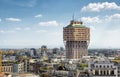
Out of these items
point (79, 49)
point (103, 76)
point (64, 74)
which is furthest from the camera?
point (79, 49)

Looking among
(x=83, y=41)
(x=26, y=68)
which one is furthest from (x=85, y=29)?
(x=26, y=68)

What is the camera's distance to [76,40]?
164125mm

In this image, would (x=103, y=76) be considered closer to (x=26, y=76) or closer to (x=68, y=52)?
(x=26, y=76)

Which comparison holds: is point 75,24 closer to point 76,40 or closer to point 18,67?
point 76,40

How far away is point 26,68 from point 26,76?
55.4 metres

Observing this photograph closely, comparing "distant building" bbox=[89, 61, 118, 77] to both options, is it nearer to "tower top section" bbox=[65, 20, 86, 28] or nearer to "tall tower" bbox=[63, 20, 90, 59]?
"tall tower" bbox=[63, 20, 90, 59]

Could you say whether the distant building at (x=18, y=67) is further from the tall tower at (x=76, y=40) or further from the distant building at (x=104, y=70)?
the distant building at (x=104, y=70)

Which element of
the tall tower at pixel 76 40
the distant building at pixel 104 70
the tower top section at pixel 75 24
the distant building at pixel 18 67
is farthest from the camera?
the tower top section at pixel 75 24

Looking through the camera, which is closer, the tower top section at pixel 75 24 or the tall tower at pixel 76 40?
the tall tower at pixel 76 40

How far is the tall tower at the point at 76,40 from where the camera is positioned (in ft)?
536

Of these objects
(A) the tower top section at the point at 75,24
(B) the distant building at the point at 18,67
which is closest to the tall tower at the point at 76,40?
(A) the tower top section at the point at 75,24

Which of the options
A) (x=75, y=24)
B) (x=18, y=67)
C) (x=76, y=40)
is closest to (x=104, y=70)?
(x=18, y=67)

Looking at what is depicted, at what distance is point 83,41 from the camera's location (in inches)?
6471

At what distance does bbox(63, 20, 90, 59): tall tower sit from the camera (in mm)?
163500
